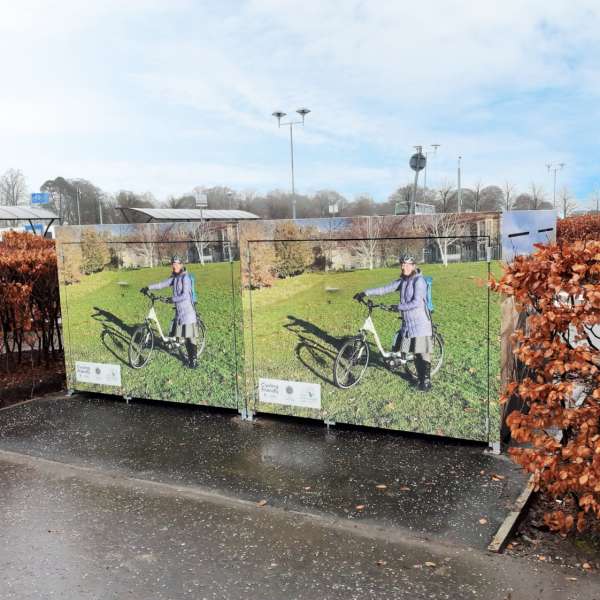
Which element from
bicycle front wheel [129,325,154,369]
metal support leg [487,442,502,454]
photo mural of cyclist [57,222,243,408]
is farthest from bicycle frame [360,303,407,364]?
bicycle front wheel [129,325,154,369]

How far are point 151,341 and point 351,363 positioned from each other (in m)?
2.34

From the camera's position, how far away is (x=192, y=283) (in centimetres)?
650

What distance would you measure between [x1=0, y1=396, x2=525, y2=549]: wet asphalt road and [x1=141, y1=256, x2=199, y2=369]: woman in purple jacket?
0.75 metres

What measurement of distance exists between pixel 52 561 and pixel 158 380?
Answer: 3.14 meters

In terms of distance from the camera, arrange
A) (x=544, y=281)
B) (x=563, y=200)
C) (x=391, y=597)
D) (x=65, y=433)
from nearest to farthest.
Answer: (x=391, y=597), (x=544, y=281), (x=65, y=433), (x=563, y=200)

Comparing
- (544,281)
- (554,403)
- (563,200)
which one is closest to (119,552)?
(554,403)

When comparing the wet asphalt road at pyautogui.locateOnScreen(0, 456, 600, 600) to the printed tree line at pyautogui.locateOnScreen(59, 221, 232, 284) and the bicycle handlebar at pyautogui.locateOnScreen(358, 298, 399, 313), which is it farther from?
the printed tree line at pyautogui.locateOnScreen(59, 221, 232, 284)

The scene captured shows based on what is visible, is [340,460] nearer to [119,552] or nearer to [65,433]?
[119,552]

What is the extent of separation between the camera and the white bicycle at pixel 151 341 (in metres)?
6.55

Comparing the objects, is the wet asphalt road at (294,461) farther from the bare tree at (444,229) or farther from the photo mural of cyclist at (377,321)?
the bare tree at (444,229)

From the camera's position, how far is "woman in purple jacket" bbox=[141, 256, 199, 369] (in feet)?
21.5

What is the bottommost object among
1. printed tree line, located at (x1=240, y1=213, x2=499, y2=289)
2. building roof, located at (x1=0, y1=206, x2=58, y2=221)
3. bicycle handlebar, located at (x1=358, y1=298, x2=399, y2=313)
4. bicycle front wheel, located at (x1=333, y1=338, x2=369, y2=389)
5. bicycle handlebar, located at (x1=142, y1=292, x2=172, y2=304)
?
bicycle front wheel, located at (x1=333, y1=338, x2=369, y2=389)

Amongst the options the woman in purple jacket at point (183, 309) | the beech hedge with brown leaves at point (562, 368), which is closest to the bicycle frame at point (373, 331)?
the beech hedge with brown leaves at point (562, 368)

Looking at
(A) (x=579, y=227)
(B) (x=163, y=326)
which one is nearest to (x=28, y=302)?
(B) (x=163, y=326)
